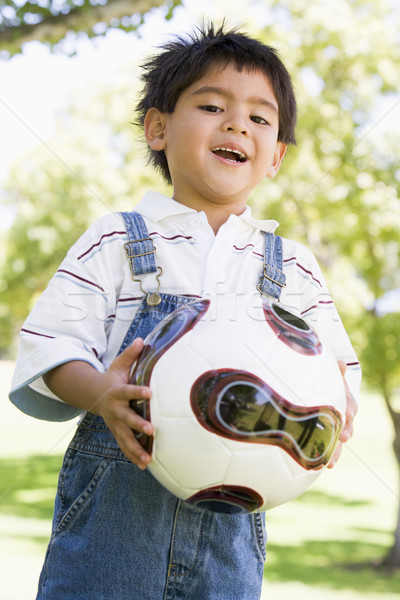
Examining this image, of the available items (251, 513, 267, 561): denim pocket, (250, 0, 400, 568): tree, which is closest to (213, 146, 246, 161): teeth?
(251, 513, 267, 561): denim pocket

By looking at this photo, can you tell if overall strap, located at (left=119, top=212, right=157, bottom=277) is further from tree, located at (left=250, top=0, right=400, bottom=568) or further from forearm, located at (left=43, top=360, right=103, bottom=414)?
tree, located at (left=250, top=0, right=400, bottom=568)

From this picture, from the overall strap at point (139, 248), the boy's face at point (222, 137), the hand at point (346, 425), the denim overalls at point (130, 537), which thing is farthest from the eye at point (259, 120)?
the hand at point (346, 425)

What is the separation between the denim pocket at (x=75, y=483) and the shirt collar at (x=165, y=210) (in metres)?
0.64

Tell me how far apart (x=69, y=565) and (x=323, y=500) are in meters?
8.87

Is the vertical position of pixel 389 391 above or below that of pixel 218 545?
above

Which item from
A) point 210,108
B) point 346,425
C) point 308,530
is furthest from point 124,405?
point 308,530

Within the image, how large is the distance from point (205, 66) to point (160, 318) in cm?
75

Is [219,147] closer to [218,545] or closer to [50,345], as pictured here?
[50,345]

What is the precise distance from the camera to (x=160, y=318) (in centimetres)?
164

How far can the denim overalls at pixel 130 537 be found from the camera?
153 cm

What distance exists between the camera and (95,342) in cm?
162

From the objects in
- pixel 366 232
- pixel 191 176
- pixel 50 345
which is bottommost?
pixel 50 345

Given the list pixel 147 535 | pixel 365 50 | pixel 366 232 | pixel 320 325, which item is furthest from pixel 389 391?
pixel 147 535

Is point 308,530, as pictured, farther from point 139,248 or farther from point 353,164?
point 139,248
